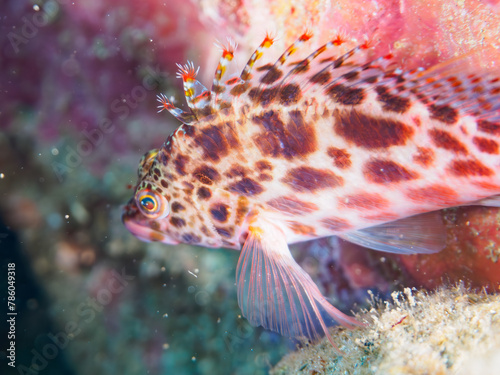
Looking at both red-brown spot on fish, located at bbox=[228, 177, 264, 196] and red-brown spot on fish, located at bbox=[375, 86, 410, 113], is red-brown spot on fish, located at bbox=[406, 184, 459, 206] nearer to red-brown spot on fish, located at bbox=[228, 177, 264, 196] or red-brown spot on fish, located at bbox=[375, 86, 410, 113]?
red-brown spot on fish, located at bbox=[375, 86, 410, 113]

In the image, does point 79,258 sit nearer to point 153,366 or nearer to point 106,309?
point 106,309

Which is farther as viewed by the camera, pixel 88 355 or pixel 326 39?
pixel 88 355

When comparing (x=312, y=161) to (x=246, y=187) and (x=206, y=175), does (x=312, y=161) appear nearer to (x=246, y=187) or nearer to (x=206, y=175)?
(x=246, y=187)

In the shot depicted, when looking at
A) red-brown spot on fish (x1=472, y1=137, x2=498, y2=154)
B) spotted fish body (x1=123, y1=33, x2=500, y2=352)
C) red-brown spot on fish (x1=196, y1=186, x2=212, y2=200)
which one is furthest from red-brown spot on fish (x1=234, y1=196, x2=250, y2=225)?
red-brown spot on fish (x1=472, y1=137, x2=498, y2=154)

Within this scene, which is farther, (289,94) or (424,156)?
(289,94)

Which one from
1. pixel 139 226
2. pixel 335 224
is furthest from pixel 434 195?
pixel 139 226

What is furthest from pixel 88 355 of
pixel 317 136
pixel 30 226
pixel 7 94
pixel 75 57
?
pixel 317 136
